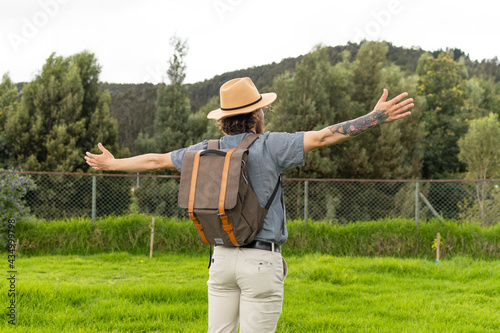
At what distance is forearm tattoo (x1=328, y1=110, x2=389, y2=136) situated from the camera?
2.16m

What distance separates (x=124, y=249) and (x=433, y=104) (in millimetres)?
21163

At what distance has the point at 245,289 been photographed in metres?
2.13

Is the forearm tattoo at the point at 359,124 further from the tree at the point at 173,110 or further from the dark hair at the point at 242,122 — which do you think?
the tree at the point at 173,110

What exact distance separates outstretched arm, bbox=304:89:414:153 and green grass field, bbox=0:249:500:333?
8.55ft

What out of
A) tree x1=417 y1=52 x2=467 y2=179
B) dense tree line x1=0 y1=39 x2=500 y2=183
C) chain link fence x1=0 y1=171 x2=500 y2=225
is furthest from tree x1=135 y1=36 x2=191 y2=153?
tree x1=417 y1=52 x2=467 y2=179

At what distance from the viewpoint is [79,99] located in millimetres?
14430

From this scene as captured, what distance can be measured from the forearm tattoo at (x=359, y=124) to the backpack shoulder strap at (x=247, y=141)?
387mm

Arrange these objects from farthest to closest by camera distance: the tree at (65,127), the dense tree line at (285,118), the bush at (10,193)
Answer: the dense tree line at (285,118) < the tree at (65,127) < the bush at (10,193)

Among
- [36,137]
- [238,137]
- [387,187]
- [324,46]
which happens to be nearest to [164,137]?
[36,137]

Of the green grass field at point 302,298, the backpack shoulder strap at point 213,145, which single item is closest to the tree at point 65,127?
the green grass field at point 302,298

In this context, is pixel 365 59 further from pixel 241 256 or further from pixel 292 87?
pixel 241 256

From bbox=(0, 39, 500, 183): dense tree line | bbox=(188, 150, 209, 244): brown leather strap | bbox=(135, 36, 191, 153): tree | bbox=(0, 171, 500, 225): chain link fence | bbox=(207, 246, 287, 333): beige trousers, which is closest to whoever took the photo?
bbox=(207, 246, 287, 333): beige trousers

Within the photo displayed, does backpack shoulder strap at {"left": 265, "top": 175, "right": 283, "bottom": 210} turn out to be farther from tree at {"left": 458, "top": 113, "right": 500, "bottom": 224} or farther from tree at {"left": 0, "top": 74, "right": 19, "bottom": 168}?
tree at {"left": 458, "top": 113, "right": 500, "bottom": 224}

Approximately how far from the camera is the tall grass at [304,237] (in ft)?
27.8
